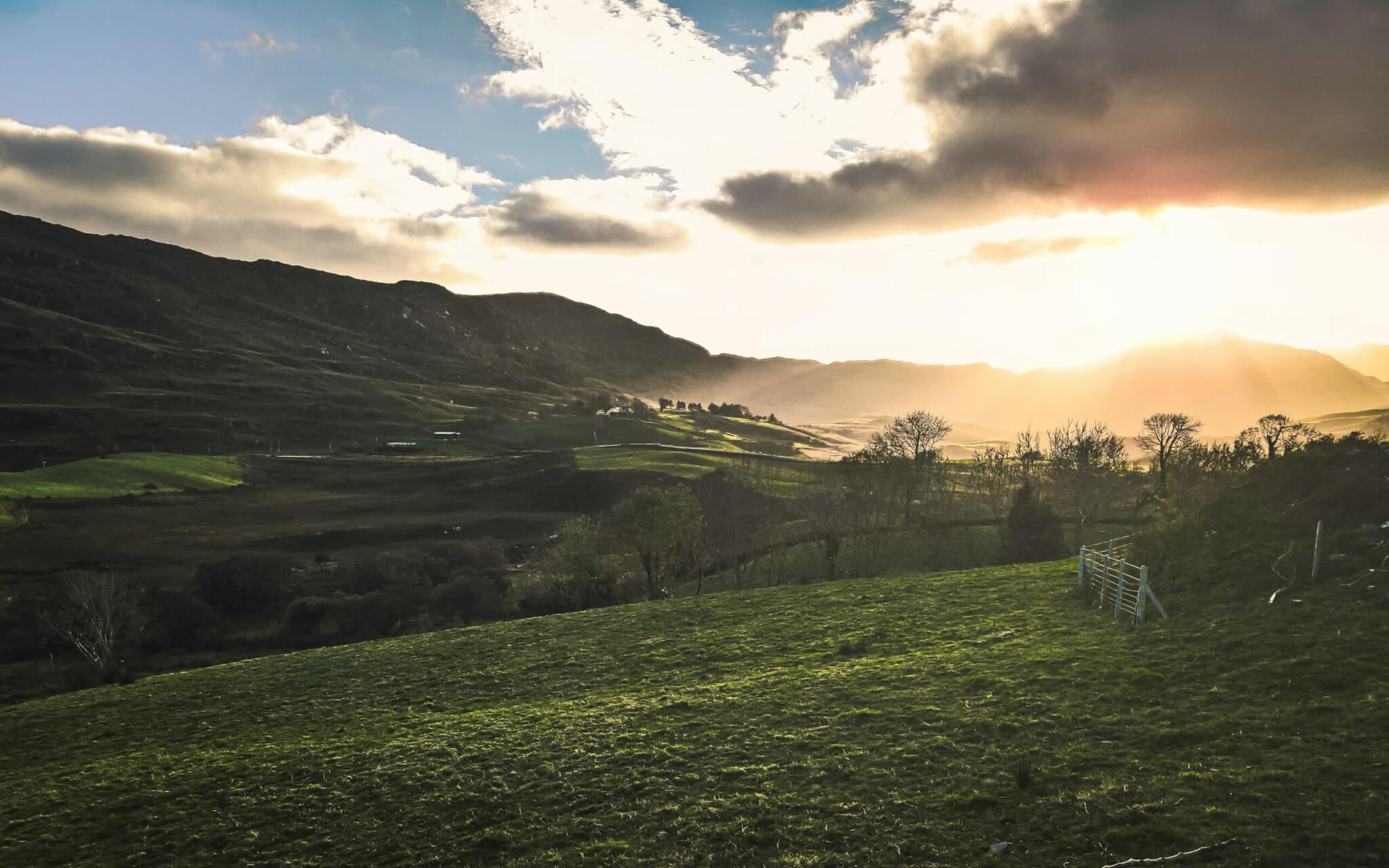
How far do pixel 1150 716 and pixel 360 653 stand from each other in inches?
1627

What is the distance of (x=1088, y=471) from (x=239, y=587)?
102257 millimetres

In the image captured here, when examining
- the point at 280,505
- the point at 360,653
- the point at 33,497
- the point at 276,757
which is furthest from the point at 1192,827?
the point at 33,497

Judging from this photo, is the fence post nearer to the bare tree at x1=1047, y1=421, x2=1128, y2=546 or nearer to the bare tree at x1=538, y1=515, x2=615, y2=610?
the bare tree at x1=538, y1=515, x2=615, y2=610

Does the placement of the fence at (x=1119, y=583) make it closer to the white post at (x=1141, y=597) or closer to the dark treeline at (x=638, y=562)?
the white post at (x=1141, y=597)

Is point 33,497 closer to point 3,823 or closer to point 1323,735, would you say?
point 3,823

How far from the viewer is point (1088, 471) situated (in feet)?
285

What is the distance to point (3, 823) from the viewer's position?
78.9 ft

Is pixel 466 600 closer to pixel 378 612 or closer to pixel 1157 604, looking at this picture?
pixel 378 612

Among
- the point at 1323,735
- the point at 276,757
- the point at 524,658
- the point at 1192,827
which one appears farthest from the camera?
the point at 524,658

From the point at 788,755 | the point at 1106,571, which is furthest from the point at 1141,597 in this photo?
the point at 788,755

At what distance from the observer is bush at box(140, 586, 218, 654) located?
7494cm

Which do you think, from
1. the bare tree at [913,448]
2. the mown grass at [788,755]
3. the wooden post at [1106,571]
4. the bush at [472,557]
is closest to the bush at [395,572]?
the bush at [472,557]

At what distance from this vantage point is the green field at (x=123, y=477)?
14500 centimetres

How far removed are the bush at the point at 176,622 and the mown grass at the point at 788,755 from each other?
43.3 m
